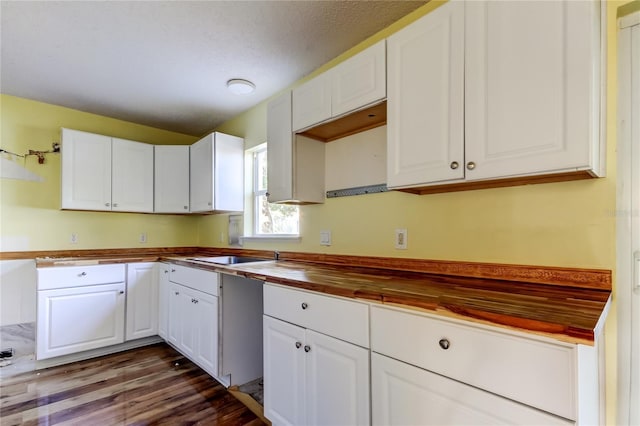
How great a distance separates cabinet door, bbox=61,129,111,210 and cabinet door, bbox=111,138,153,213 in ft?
0.20

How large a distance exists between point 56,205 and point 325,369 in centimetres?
316

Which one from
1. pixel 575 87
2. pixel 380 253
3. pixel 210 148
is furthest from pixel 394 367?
pixel 210 148

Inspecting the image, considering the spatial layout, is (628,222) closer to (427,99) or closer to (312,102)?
(427,99)

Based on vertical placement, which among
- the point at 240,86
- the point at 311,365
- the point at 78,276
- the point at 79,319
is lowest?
the point at 79,319

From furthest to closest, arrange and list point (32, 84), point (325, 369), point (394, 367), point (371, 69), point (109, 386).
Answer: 1. point (32, 84)
2. point (109, 386)
3. point (371, 69)
4. point (325, 369)
5. point (394, 367)

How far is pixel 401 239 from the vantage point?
183cm

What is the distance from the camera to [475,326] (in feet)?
3.09

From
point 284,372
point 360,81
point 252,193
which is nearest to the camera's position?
point 284,372

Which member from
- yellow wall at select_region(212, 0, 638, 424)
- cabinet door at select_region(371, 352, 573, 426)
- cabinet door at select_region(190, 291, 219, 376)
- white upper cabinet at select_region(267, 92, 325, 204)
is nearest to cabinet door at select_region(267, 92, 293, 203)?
white upper cabinet at select_region(267, 92, 325, 204)

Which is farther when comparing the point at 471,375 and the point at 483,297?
the point at 483,297

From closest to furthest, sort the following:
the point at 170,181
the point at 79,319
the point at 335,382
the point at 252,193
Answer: the point at 335,382 → the point at 79,319 → the point at 252,193 → the point at 170,181

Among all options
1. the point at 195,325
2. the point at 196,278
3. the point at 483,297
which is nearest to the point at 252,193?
the point at 196,278

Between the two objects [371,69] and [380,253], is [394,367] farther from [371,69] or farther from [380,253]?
A: [371,69]

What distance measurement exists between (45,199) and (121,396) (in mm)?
2060
